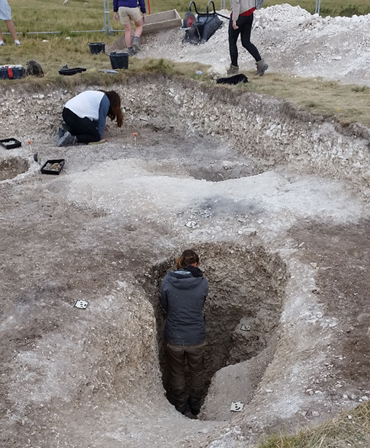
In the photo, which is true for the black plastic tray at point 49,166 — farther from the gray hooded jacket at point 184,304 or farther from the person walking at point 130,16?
the person walking at point 130,16

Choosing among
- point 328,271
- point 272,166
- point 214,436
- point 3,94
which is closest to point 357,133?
point 272,166

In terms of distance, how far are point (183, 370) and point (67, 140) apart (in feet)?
21.8

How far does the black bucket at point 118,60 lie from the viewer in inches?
522

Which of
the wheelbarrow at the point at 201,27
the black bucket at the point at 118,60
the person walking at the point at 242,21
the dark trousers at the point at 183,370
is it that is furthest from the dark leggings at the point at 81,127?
the wheelbarrow at the point at 201,27

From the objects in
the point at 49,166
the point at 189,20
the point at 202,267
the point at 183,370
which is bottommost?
the point at 183,370

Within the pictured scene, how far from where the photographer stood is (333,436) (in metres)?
3.84

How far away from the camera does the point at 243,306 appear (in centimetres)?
772

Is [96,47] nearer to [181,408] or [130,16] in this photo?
[130,16]

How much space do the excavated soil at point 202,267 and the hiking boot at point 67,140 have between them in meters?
0.43

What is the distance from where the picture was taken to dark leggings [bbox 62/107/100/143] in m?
10.8

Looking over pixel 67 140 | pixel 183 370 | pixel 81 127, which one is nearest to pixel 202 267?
pixel 183 370

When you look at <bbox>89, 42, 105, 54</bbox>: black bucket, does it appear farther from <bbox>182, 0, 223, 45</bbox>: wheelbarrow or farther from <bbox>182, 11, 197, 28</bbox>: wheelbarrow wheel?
<bbox>182, 11, 197, 28</bbox>: wheelbarrow wheel

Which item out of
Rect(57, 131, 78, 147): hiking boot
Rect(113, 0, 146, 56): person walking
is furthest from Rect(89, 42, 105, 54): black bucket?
Rect(57, 131, 78, 147): hiking boot

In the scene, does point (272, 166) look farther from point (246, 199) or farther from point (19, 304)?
point (19, 304)
